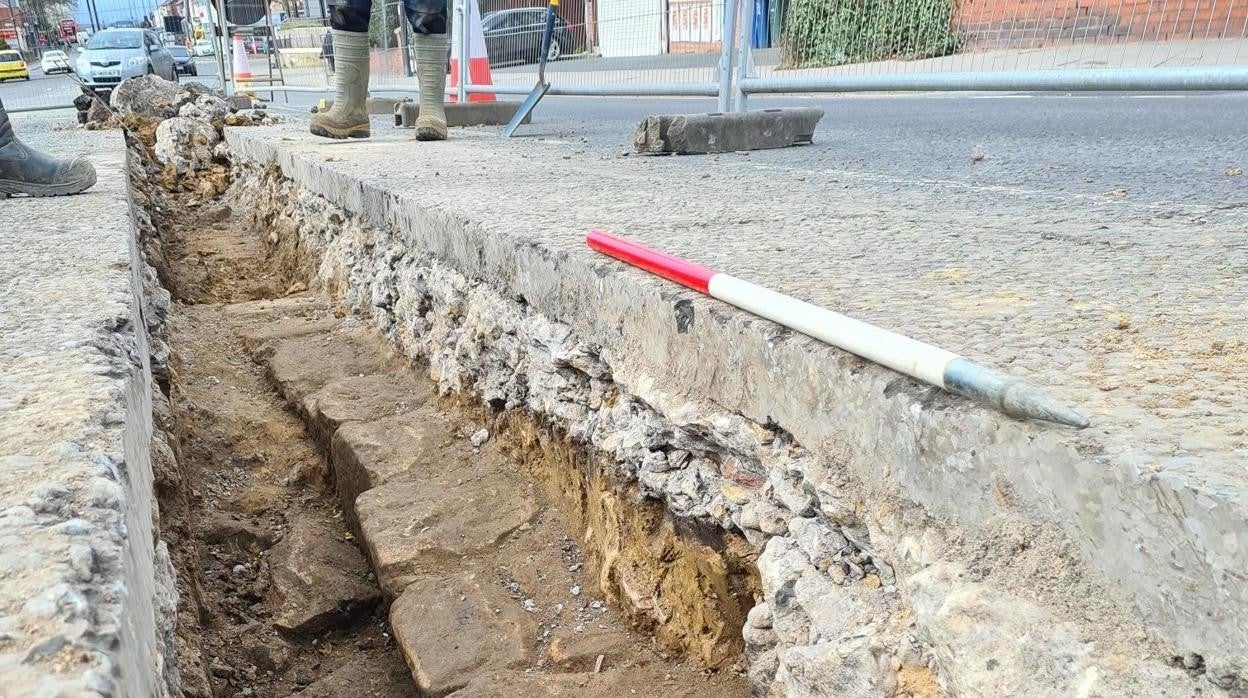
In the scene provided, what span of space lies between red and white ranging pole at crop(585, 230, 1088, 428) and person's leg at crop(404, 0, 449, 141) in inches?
132

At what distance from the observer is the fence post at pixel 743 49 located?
4.29 meters

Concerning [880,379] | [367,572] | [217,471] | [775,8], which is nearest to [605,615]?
[367,572]

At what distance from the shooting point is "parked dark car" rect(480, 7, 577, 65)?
25.8 feet

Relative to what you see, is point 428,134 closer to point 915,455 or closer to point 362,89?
point 362,89

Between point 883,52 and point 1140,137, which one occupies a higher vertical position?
point 883,52

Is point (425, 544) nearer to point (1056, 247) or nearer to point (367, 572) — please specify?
point (367, 572)

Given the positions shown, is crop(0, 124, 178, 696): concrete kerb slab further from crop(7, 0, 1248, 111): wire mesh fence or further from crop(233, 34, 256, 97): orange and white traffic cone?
crop(233, 34, 256, 97): orange and white traffic cone

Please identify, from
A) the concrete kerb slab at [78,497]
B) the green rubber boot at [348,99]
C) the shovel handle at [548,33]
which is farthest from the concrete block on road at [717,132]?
the concrete kerb slab at [78,497]

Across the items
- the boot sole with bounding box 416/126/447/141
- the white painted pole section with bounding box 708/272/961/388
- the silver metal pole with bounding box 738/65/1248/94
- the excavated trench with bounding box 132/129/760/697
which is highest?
the silver metal pole with bounding box 738/65/1248/94

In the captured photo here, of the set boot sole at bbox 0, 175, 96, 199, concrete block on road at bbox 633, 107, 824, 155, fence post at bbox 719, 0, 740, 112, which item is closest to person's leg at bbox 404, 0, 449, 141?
concrete block on road at bbox 633, 107, 824, 155

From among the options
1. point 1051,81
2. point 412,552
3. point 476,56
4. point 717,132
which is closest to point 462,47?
point 476,56

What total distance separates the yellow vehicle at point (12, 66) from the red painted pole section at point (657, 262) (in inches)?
698

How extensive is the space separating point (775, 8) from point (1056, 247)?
3559 mm

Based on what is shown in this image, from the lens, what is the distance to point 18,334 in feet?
5.54
